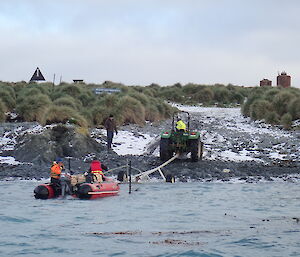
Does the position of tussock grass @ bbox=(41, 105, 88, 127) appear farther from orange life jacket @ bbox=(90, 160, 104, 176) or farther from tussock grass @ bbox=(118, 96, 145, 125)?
orange life jacket @ bbox=(90, 160, 104, 176)

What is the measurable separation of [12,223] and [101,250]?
10.9ft

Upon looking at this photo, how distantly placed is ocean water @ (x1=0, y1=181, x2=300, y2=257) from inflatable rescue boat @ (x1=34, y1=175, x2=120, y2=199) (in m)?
0.24

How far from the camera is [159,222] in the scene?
44.8ft

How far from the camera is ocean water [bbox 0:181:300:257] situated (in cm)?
1108

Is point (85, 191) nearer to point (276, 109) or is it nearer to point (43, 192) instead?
point (43, 192)

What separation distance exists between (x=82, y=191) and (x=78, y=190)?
210 millimetres

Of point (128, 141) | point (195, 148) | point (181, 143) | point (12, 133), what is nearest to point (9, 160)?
point (12, 133)

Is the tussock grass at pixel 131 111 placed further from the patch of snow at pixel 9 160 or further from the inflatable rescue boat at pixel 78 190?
the inflatable rescue boat at pixel 78 190

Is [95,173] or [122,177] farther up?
[95,173]

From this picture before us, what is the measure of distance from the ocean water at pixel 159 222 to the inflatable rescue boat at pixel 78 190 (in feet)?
0.77

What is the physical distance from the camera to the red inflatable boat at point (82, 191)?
1677 centimetres

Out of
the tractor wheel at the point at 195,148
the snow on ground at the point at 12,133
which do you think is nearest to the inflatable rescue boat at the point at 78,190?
the tractor wheel at the point at 195,148

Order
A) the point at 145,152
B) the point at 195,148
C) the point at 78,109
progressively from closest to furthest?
the point at 195,148, the point at 145,152, the point at 78,109

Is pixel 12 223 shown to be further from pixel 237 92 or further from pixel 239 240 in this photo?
pixel 237 92
